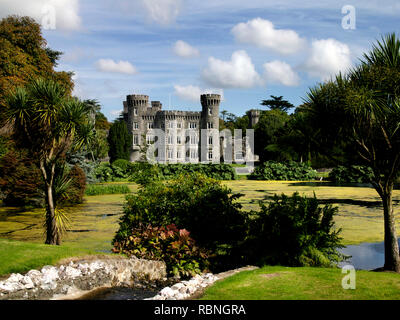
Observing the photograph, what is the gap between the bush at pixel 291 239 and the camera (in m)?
8.16

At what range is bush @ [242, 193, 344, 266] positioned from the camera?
8156 mm

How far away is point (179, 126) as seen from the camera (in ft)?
266

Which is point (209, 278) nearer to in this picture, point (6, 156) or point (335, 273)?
point (335, 273)

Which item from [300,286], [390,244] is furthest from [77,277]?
[390,244]

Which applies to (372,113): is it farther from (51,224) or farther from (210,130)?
(210,130)

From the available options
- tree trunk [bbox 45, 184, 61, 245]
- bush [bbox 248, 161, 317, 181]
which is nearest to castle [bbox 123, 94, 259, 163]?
bush [bbox 248, 161, 317, 181]

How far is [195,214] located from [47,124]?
4440 millimetres

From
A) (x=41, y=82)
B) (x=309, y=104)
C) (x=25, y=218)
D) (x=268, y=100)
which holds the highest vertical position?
(x=268, y=100)

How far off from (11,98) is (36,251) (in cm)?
425

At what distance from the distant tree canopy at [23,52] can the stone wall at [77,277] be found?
1896 centimetres

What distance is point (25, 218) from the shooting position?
16.0 m

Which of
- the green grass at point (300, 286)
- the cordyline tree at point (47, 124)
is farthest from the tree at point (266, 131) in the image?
the green grass at point (300, 286)

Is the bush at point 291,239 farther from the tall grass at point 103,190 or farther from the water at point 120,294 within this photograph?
the tall grass at point 103,190
